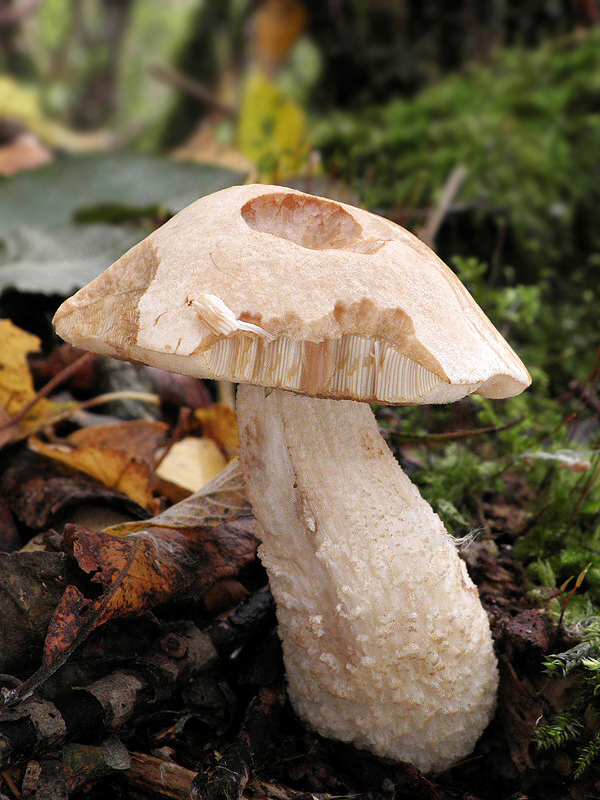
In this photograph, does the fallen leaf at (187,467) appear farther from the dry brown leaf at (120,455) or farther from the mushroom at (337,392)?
the mushroom at (337,392)

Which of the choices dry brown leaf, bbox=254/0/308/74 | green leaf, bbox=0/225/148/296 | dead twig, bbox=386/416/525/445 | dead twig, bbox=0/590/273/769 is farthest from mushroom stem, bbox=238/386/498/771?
dry brown leaf, bbox=254/0/308/74

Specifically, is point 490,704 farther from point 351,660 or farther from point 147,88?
point 147,88

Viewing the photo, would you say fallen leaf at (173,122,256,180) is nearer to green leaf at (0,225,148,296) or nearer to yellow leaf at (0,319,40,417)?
green leaf at (0,225,148,296)

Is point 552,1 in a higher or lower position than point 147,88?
higher

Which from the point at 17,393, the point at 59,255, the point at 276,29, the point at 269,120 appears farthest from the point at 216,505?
the point at 276,29

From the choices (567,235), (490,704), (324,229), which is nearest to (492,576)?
(490,704)

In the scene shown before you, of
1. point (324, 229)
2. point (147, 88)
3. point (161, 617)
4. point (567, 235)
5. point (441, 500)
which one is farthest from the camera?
point (147, 88)
